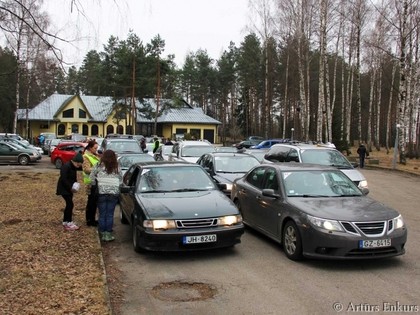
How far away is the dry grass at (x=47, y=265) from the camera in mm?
4902

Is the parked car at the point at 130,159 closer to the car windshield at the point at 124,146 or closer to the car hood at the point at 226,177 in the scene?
the car hood at the point at 226,177

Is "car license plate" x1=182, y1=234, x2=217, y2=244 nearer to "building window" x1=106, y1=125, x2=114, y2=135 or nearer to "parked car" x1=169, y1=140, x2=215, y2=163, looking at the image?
"parked car" x1=169, y1=140, x2=215, y2=163

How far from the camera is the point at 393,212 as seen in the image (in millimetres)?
7004

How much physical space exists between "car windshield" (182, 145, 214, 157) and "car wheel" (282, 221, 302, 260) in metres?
10.4

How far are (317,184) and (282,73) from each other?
51.3m

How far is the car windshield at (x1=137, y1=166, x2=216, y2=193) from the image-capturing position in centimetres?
820

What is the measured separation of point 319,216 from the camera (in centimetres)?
662

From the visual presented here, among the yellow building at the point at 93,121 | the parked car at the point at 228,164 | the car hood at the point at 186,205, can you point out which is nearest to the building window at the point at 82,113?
the yellow building at the point at 93,121

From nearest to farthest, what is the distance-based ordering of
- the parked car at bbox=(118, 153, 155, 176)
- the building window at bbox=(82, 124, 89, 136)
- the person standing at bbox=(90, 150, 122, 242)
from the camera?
the person standing at bbox=(90, 150, 122, 242)
the parked car at bbox=(118, 153, 155, 176)
the building window at bbox=(82, 124, 89, 136)

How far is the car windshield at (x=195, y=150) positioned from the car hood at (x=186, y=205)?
944cm

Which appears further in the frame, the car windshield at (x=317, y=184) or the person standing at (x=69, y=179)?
the person standing at (x=69, y=179)

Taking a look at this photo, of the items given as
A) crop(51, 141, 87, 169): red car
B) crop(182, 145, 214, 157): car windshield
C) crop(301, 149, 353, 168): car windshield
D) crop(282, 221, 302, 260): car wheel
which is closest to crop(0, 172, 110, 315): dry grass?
crop(282, 221, 302, 260): car wheel

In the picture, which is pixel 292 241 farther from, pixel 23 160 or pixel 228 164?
pixel 23 160

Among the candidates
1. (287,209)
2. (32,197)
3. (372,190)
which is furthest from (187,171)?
(372,190)
